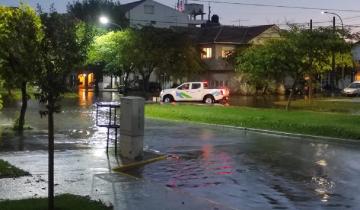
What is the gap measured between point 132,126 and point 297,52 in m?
17.0

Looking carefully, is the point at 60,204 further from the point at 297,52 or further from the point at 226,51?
the point at 226,51

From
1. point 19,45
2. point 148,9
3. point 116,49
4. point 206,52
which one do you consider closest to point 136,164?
point 19,45

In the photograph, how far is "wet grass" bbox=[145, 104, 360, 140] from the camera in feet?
68.8

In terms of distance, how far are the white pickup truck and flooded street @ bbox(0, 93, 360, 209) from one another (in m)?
22.2

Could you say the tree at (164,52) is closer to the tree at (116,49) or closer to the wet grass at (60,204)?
the tree at (116,49)

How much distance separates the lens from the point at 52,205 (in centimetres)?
837

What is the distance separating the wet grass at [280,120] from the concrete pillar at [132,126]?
26.3 feet

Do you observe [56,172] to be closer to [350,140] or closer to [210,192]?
[210,192]

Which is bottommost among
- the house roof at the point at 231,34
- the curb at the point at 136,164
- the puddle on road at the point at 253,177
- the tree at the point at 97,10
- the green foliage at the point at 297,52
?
the puddle on road at the point at 253,177

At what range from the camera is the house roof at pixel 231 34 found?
239 feet

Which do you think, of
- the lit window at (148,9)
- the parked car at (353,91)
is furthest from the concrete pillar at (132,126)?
the lit window at (148,9)

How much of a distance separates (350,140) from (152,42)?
45.0 metres

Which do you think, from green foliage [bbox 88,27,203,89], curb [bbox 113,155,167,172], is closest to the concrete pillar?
curb [bbox 113,155,167,172]

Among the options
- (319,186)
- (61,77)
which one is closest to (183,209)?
(61,77)
